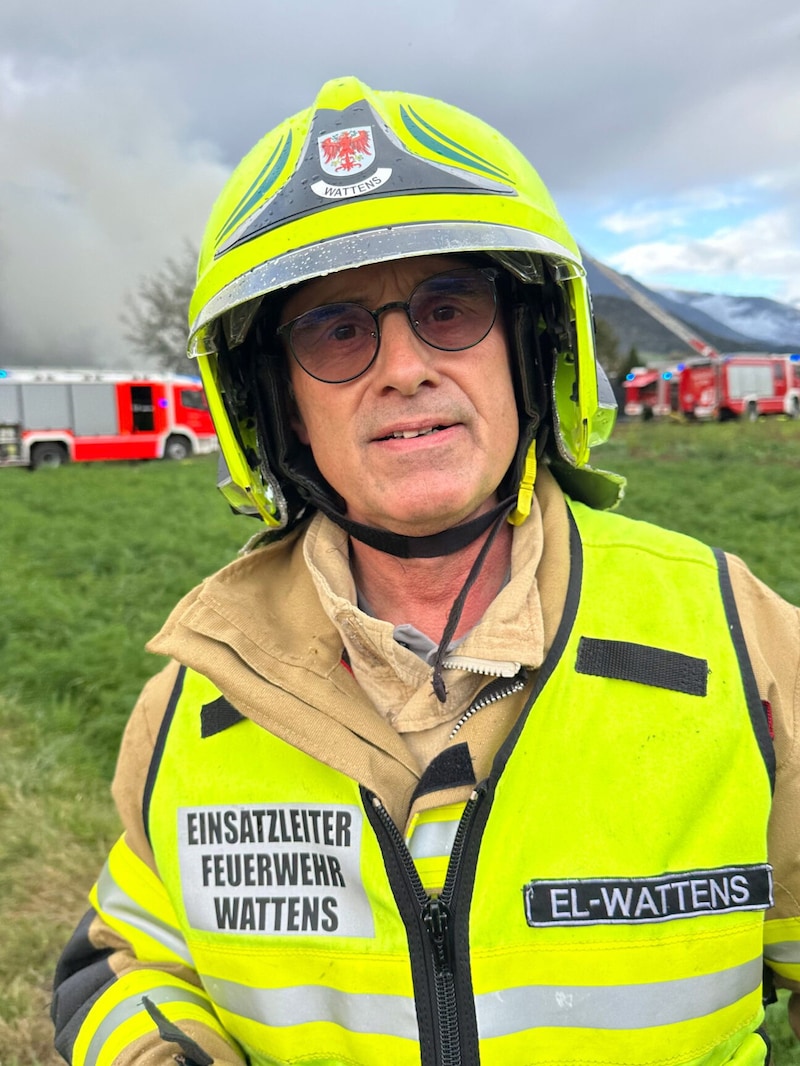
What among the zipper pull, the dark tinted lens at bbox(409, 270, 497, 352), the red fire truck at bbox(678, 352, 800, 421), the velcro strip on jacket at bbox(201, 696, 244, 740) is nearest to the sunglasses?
the dark tinted lens at bbox(409, 270, 497, 352)

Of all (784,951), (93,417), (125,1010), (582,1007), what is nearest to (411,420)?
(582,1007)

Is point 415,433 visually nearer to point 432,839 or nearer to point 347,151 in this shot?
point 347,151

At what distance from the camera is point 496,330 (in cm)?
177

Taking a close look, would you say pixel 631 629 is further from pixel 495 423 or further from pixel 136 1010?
pixel 136 1010

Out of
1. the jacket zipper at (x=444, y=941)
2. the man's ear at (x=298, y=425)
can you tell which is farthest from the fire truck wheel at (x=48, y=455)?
the jacket zipper at (x=444, y=941)

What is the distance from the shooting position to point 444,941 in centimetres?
131

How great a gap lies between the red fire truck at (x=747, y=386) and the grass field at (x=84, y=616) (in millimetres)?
12908

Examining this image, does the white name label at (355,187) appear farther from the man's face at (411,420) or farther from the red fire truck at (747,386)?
the red fire truck at (747,386)

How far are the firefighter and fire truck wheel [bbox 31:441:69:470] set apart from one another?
77.4ft

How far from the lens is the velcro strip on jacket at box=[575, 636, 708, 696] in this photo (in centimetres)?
139

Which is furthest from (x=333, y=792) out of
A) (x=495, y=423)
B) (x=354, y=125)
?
(x=354, y=125)

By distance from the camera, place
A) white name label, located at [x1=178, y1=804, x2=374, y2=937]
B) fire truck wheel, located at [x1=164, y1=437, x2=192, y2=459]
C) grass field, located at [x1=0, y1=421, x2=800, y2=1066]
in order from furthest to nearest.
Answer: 1. fire truck wheel, located at [x1=164, y1=437, x2=192, y2=459]
2. grass field, located at [x1=0, y1=421, x2=800, y2=1066]
3. white name label, located at [x1=178, y1=804, x2=374, y2=937]

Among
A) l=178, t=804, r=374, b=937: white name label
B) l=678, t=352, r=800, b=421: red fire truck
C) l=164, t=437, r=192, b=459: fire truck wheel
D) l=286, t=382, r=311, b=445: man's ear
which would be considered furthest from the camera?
l=678, t=352, r=800, b=421: red fire truck

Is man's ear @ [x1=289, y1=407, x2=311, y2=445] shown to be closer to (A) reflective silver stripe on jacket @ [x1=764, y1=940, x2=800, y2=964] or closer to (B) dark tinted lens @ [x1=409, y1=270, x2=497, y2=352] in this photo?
(B) dark tinted lens @ [x1=409, y1=270, x2=497, y2=352]
